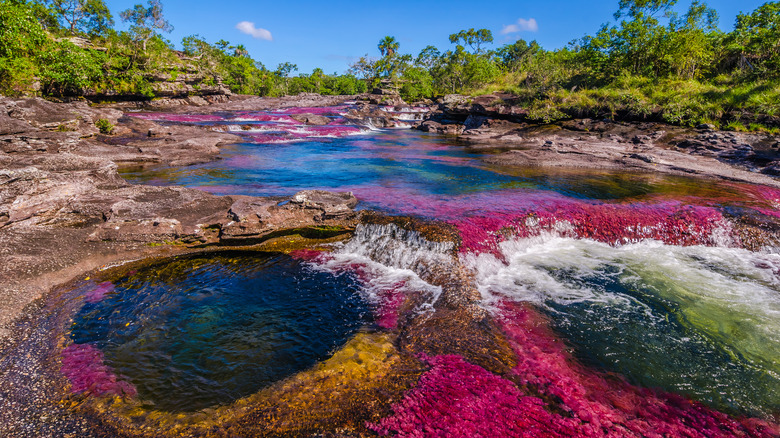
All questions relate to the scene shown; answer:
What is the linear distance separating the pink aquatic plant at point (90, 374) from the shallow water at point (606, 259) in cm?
396

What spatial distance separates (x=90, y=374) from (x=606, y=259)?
444 inches

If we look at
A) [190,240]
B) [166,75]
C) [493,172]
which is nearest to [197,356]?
[190,240]

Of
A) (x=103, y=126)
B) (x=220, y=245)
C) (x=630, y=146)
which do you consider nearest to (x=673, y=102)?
(x=630, y=146)

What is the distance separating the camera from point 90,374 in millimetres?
4473

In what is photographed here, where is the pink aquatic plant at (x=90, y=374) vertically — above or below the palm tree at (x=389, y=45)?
below

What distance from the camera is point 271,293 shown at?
23.0 feet

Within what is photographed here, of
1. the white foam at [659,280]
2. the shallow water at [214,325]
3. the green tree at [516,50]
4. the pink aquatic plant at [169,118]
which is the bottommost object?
the shallow water at [214,325]

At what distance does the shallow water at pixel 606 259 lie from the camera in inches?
217

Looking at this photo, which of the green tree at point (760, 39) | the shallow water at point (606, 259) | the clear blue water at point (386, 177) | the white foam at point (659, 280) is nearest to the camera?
the shallow water at point (606, 259)

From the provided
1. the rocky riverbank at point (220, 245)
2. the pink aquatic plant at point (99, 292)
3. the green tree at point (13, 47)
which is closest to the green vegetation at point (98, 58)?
the green tree at point (13, 47)

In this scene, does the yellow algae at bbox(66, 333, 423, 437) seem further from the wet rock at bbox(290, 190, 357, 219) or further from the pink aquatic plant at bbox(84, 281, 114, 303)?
the wet rock at bbox(290, 190, 357, 219)

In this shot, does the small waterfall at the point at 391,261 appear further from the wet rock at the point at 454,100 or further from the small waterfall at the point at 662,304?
the wet rock at the point at 454,100

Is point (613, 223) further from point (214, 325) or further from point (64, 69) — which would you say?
point (64, 69)

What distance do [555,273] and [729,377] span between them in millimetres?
3536
